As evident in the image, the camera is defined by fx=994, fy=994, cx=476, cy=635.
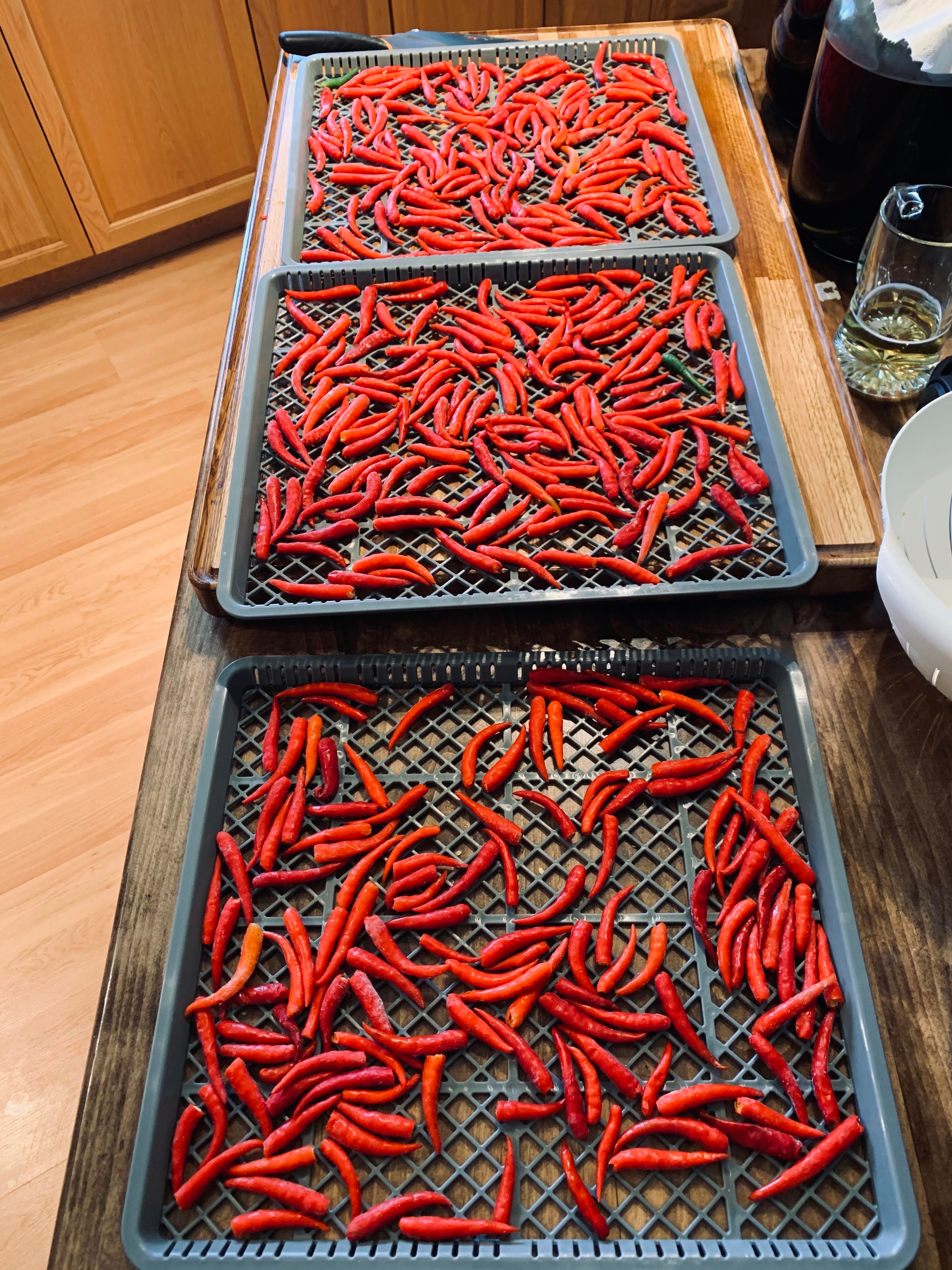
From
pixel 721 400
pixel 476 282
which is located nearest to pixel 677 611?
pixel 721 400

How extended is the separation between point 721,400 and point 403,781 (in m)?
0.65

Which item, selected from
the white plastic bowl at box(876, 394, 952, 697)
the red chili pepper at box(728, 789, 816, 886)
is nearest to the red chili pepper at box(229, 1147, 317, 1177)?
the red chili pepper at box(728, 789, 816, 886)

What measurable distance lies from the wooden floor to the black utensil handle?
1100mm

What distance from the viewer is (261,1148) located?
2.51ft

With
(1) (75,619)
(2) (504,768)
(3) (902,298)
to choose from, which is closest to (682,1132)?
(2) (504,768)

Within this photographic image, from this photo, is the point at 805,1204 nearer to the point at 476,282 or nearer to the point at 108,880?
the point at 476,282

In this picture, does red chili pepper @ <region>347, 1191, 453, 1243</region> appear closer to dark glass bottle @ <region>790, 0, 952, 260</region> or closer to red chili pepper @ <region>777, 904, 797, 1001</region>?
red chili pepper @ <region>777, 904, 797, 1001</region>

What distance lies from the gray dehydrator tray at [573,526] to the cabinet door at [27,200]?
6.08ft

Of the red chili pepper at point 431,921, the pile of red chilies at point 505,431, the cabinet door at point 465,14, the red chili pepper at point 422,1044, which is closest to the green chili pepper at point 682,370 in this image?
the pile of red chilies at point 505,431

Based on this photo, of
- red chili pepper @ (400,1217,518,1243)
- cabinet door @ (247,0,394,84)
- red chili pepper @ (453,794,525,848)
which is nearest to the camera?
red chili pepper @ (400,1217,518,1243)

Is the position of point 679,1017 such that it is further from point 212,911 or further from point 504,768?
point 212,911

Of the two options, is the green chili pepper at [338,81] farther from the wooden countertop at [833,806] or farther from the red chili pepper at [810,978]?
the red chili pepper at [810,978]

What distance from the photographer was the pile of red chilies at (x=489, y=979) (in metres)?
0.75

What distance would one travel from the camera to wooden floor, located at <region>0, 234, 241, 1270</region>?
1.73 m
